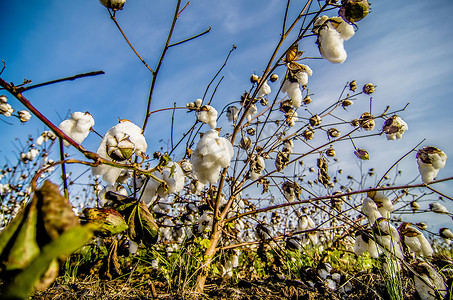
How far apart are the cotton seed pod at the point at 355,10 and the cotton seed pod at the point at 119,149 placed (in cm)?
124

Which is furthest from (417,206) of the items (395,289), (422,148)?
(395,289)

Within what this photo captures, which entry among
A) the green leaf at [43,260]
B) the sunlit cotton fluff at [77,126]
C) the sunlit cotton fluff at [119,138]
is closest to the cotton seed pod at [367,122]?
the sunlit cotton fluff at [119,138]

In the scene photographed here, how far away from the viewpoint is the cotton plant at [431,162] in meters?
1.49

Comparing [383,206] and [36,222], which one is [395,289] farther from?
[36,222]

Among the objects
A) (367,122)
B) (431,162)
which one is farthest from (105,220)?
(367,122)

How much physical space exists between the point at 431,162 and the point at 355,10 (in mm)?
1123

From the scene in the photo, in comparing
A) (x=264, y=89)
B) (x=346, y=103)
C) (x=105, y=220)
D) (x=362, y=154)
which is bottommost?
(x=105, y=220)

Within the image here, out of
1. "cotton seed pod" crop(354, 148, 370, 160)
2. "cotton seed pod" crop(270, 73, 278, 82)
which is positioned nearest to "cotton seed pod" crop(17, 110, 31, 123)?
"cotton seed pod" crop(270, 73, 278, 82)

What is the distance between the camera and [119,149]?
936mm

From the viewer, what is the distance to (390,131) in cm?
215

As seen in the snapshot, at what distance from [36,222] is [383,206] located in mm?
1775

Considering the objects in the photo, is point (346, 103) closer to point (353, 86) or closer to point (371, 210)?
point (353, 86)

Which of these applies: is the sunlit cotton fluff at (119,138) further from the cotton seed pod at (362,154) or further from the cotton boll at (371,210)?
the cotton seed pod at (362,154)

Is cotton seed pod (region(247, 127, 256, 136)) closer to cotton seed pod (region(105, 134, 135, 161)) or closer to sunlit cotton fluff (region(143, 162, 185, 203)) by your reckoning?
sunlit cotton fluff (region(143, 162, 185, 203))
